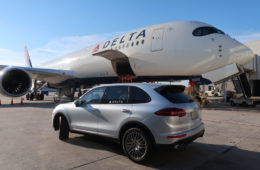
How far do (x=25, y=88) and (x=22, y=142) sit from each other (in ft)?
34.8

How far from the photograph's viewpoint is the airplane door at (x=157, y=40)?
1164cm

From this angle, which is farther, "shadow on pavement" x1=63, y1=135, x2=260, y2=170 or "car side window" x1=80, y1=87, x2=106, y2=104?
"car side window" x1=80, y1=87, x2=106, y2=104

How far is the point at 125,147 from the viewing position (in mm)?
4039

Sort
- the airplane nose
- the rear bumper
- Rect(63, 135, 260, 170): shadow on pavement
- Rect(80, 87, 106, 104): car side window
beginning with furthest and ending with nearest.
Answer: the airplane nose
Rect(80, 87, 106, 104): car side window
Rect(63, 135, 260, 170): shadow on pavement
the rear bumper

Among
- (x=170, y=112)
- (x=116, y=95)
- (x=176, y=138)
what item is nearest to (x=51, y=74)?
(x=116, y=95)

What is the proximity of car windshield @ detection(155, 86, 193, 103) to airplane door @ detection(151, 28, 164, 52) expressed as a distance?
766 centimetres

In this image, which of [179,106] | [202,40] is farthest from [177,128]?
[202,40]

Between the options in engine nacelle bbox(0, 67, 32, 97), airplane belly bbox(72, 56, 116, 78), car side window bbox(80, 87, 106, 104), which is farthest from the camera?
airplane belly bbox(72, 56, 116, 78)

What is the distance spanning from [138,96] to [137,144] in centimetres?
96

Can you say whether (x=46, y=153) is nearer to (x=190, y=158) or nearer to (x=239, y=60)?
(x=190, y=158)

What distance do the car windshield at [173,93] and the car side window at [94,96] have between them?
1.53m

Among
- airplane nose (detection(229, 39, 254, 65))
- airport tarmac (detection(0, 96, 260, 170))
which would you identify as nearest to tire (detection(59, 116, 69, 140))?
airport tarmac (detection(0, 96, 260, 170))

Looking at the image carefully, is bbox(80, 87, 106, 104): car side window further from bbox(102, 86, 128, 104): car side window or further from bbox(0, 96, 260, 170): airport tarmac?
bbox(0, 96, 260, 170): airport tarmac

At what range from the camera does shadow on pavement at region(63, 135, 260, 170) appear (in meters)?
3.66
